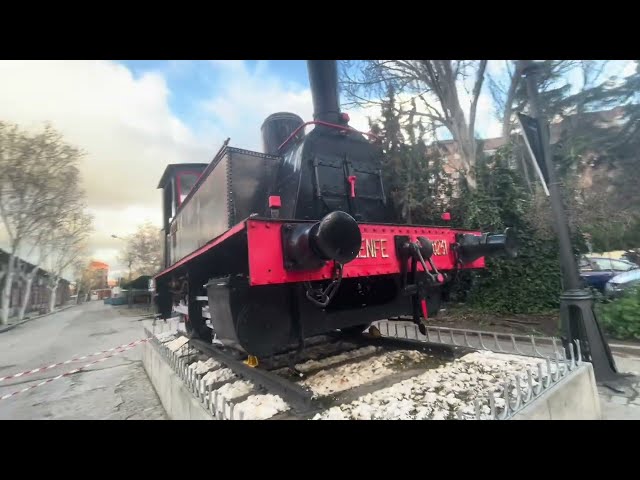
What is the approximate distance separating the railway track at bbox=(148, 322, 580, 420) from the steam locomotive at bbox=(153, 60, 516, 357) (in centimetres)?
36

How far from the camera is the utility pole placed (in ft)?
11.0

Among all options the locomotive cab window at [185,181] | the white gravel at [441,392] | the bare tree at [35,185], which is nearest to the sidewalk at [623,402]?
the white gravel at [441,392]

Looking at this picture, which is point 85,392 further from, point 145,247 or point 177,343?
point 145,247

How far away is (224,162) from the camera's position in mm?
3047

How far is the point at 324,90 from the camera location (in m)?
4.02

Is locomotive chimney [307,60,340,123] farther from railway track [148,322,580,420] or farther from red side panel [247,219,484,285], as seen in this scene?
railway track [148,322,580,420]

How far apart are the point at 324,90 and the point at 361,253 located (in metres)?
2.50

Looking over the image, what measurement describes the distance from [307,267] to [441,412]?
1.25 meters

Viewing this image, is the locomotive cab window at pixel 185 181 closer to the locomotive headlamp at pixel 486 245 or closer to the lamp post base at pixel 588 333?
the locomotive headlamp at pixel 486 245

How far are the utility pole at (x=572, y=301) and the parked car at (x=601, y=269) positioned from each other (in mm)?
7283

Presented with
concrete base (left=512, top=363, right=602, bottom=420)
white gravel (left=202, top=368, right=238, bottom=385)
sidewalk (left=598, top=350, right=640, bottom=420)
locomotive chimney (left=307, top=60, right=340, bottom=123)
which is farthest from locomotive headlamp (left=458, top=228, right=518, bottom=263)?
white gravel (left=202, top=368, right=238, bottom=385)
